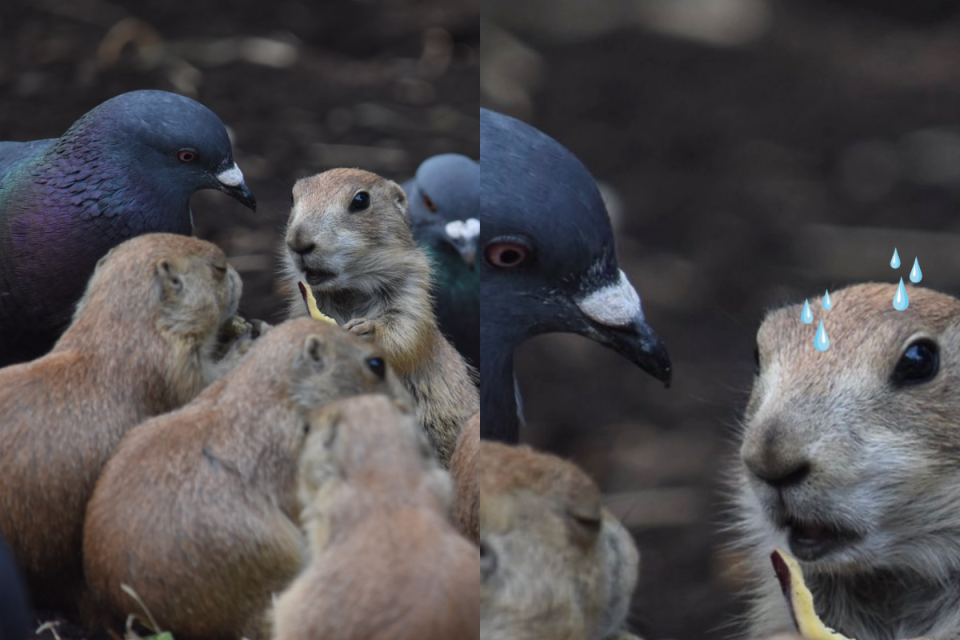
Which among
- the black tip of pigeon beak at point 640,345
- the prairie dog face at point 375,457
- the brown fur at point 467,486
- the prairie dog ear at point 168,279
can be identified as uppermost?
the prairie dog ear at point 168,279

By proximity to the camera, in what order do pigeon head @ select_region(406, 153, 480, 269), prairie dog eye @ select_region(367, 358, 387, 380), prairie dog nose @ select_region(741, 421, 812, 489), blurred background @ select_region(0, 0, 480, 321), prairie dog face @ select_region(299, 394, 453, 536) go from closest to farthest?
prairie dog face @ select_region(299, 394, 453, 536)
prairie dog nose @ select_region(741, 421, 812, 489)
prairie dog eye @ select_region(367, 358, 387, 380)
blurred background @ select_region(0, 0, 480, 321)
pigeon head @ select_region(406, 153, 480, 269)

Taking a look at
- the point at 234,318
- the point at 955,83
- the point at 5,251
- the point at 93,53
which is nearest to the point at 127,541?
the point at 234,318

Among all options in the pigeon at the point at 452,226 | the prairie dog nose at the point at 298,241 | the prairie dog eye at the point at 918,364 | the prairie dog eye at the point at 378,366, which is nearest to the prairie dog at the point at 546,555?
the prairie dog eye at the point at 378,366

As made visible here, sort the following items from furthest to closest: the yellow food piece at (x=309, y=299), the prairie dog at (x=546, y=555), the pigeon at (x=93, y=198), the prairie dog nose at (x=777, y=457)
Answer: the pigeon at (x=93, y=198) → the yellow food piece at (x=309, y=299) → the prairie dog nose at (x=777, y=457) → the prairie dog at (x=546, y=555)

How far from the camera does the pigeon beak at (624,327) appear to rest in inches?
60.0

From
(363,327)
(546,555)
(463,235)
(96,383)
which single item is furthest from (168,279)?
(463,235)

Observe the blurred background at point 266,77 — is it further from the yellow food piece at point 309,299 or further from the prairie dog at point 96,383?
the prairie dog at point 96,383

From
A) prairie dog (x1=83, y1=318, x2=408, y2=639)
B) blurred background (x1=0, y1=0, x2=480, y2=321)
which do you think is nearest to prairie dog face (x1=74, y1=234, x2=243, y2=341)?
prairie dog (x1=83, y1=318, x2=408, y2=639)

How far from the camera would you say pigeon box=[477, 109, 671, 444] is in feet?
4.48

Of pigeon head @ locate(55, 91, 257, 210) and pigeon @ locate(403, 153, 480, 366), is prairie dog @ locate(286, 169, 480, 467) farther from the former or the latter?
pigeon @ locate(403, 153, 480, 366)

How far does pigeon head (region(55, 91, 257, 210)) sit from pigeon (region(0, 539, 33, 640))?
93 centimetres

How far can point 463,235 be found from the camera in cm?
346

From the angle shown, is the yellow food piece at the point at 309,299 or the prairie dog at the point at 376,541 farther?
the yellow food piece at the point at 309,299

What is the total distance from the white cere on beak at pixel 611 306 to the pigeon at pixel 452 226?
1585 millimetres
